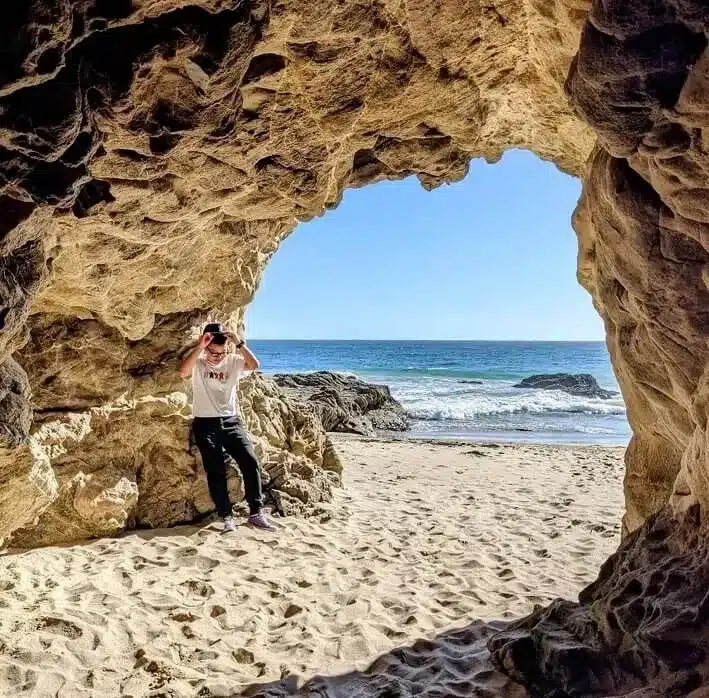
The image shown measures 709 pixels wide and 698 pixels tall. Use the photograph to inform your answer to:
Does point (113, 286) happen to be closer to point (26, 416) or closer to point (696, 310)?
point (26, 416)

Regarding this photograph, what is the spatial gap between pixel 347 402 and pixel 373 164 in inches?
523

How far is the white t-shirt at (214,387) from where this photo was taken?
224 inches

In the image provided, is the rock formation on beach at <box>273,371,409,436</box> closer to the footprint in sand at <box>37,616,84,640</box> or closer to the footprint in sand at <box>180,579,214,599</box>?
the footprint in sand at <box>180,579,214,599</box>

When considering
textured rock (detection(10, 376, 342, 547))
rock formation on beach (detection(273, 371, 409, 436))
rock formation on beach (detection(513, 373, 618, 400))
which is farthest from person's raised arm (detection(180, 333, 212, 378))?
rock formation on beach (detection(513, 373, 618, 400))

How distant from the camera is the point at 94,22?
86.1 inches

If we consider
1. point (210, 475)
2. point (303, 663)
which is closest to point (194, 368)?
point (210, 475)

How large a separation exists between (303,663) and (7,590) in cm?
252

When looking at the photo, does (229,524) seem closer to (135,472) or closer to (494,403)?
(135,472)

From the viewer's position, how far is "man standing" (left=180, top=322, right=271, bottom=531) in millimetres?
5688

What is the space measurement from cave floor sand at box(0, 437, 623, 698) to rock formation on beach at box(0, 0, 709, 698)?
0.71 m

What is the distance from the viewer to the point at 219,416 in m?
5.71

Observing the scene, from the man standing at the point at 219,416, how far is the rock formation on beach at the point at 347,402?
931 centimetres

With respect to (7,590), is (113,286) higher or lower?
higher

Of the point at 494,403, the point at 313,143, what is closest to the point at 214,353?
the point at 313,143
